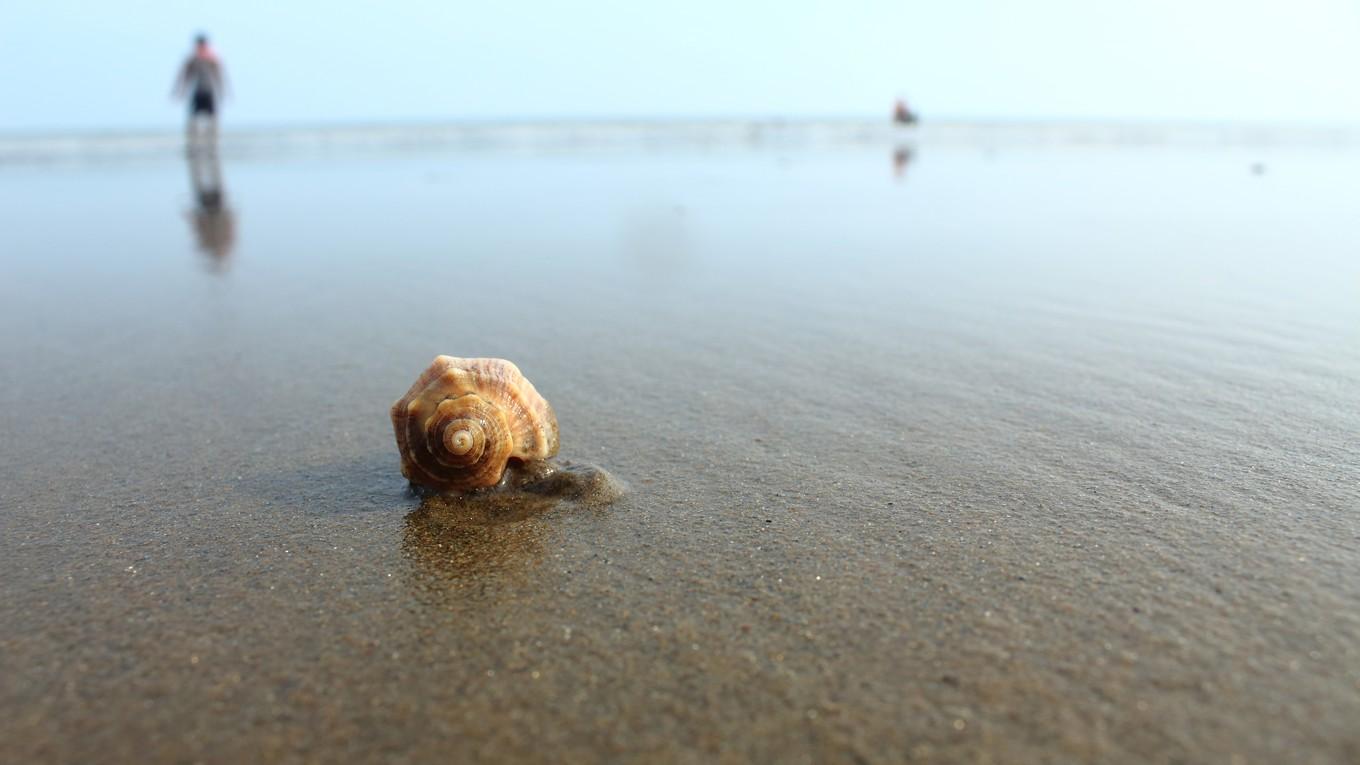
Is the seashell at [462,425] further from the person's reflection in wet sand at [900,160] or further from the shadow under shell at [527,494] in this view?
the person's reflection in wet sand at [900,160]

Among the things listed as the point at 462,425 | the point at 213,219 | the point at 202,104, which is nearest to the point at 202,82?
the point at 202,104

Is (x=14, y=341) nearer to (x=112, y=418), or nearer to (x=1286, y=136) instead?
(x=112, y=418)

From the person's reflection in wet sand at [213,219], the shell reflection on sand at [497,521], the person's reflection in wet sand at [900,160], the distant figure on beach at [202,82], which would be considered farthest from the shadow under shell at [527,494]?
the distant figure on beach at [202,82]

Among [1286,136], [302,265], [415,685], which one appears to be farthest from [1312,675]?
[1286,136]

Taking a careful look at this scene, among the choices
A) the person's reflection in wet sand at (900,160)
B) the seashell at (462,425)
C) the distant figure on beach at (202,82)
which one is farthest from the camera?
the distant figure on beach at (202,82)

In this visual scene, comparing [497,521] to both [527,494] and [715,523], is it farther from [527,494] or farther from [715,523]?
[715,523]

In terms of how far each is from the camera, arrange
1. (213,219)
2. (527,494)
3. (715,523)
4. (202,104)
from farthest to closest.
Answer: (202,104), (213,219), (527,494), (715,523)
